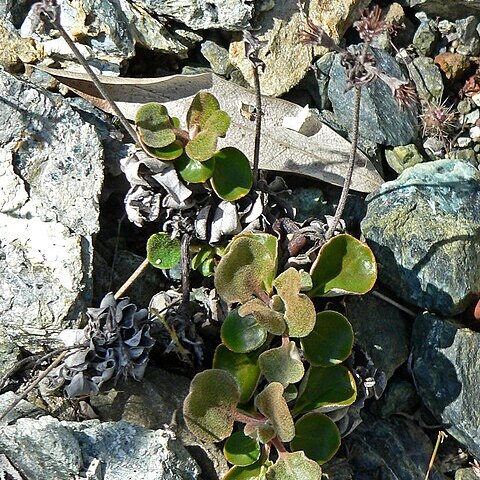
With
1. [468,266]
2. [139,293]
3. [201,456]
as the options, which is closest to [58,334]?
[139,293]

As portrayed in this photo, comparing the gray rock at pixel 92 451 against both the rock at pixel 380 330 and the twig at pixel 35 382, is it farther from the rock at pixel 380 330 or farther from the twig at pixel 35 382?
the rock at pixel 380 330

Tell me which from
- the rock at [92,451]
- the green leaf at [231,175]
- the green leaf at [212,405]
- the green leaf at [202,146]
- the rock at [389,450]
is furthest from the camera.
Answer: the rock at [389,450]

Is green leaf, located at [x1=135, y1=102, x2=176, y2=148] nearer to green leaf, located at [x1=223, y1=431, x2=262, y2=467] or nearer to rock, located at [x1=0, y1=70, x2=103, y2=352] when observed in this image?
rock, located at [x1=0, y1=70, x2=103, y2=352]

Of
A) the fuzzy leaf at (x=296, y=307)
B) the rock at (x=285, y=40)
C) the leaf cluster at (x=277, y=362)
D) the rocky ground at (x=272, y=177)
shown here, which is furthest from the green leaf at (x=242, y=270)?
the rock at (x=285, y=40)

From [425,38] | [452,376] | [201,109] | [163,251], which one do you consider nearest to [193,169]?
[201,109]

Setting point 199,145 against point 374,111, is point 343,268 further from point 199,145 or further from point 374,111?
point 374,111

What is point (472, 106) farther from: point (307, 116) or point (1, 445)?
point (1, 445)
